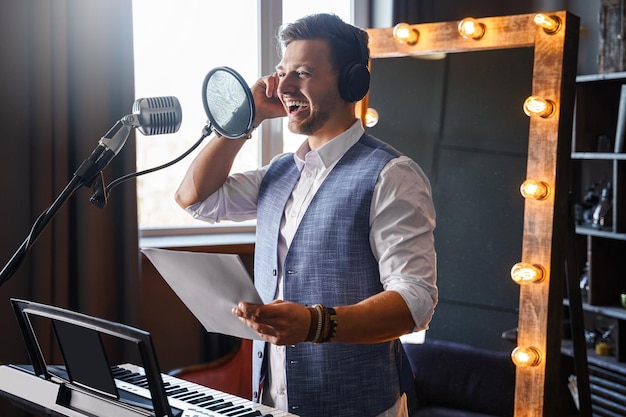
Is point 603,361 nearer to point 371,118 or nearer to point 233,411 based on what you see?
point 371,118

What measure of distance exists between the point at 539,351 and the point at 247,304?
4.41 feet

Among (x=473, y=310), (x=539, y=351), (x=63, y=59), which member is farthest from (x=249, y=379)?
(x=63, y=59)

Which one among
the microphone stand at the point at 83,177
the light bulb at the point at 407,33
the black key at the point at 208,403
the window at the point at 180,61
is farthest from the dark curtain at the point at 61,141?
the black key at the point at 208,403

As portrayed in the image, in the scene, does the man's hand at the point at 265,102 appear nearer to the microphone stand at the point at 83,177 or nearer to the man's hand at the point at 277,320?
the microphone stand at the point at 83,177

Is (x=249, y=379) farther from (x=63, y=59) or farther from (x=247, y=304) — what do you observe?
(x=247, y=304)

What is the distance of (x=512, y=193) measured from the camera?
2.44m

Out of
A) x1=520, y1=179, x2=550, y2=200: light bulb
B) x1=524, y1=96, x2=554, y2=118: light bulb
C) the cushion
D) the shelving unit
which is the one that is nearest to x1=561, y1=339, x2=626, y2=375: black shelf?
the shelving unit

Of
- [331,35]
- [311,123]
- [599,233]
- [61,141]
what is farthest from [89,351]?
[599,233]

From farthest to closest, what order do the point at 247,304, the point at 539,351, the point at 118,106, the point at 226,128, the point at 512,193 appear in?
1. the point at 118,106
2. the point at 512,193
3. the point at 539,351
4. the point at 226,128
5. the point at 247,304

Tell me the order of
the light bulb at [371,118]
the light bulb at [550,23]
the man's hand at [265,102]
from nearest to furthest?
the man's hand at [265,102] < the light bulb at [550,23] < the light bulb at [371,118]

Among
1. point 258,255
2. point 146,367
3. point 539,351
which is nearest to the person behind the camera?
point 146,367

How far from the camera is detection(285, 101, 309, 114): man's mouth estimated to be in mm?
1705

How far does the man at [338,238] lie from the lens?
59.0 inches

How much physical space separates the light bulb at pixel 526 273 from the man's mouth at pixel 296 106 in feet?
3.16
